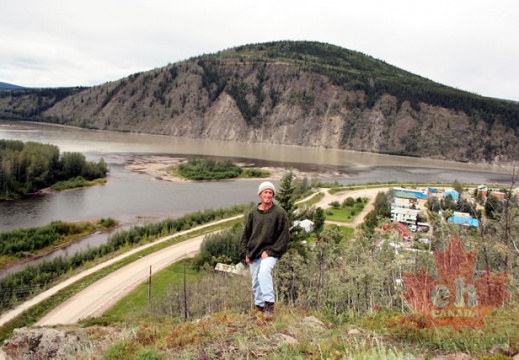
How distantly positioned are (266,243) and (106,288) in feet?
55.4

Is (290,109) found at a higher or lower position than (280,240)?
higher

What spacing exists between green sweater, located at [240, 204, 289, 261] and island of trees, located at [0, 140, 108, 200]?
1602 inches

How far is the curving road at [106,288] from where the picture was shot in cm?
1566

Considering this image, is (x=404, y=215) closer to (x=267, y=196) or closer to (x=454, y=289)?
(x=454, y=289)

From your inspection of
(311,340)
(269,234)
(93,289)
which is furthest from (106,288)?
(311,340)

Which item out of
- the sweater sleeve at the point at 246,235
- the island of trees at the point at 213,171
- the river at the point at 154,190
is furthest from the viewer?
the island of trees at the point at 213,171

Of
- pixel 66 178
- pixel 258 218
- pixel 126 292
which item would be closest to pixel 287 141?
pixel 66 178

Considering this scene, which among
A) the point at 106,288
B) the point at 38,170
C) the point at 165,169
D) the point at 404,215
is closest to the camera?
the point at 106,288

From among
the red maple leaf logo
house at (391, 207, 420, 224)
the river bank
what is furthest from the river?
the red maple leaf logo

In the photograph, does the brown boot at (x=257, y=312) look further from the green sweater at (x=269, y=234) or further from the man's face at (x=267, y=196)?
the man's face at (x=267, y=196)

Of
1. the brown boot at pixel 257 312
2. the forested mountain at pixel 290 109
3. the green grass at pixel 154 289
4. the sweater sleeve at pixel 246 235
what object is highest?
the forested mountain at pixel 290 109

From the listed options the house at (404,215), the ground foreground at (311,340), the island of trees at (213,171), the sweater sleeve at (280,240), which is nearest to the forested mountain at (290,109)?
the island of trees at (213,171)

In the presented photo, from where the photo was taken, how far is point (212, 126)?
4820 inches

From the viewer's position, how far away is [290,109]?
12138 cm
